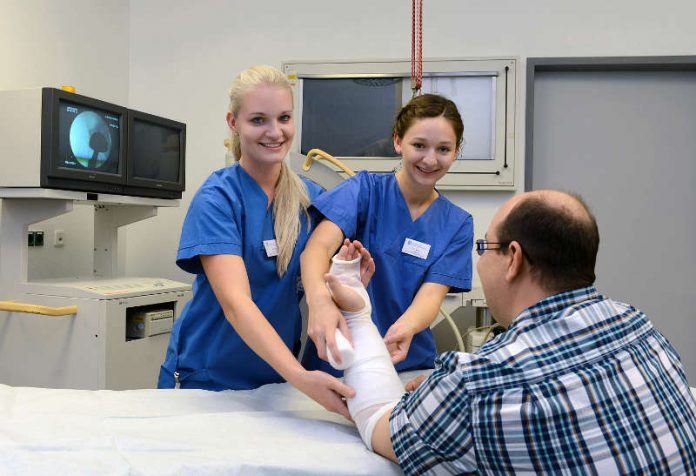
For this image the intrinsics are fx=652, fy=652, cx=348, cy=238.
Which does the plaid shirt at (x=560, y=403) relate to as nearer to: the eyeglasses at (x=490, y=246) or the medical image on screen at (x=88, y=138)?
the eyeglasses at (x=490, y=246)

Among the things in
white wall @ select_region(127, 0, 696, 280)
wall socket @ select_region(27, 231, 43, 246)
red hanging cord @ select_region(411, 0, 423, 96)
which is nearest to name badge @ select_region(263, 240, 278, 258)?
red hanging cord @ select_region(411, 0, 423, 96)

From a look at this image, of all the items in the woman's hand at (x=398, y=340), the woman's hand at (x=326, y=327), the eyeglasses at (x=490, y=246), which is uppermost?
the eyeglasses at (x=490, y=246)

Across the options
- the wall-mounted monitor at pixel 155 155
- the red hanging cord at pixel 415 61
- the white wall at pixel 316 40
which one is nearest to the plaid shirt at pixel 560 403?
the red hanging cord at pixel 415 61

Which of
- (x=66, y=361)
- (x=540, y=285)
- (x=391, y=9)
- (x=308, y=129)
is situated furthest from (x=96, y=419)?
(x=391, y=9)

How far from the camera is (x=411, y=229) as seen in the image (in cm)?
154

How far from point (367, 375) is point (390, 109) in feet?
8.79

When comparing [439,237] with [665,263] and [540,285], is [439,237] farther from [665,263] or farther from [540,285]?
[665,263]

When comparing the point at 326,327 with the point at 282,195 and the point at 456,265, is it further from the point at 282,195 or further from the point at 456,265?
the point at 456,265

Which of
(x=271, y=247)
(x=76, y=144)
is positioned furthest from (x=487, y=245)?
(x=76, y=144)

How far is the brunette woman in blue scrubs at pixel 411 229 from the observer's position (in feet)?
4.66

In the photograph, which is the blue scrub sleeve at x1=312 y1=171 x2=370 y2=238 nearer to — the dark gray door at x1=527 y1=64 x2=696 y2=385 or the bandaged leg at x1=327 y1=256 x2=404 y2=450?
the bandaged leg at x1=327 y1=256 x2=404 y2=450

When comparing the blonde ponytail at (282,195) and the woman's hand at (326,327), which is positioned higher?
the blonde ponytail at (282,195)

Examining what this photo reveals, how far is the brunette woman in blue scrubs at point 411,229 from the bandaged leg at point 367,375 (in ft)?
0.60

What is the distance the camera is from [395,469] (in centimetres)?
92
